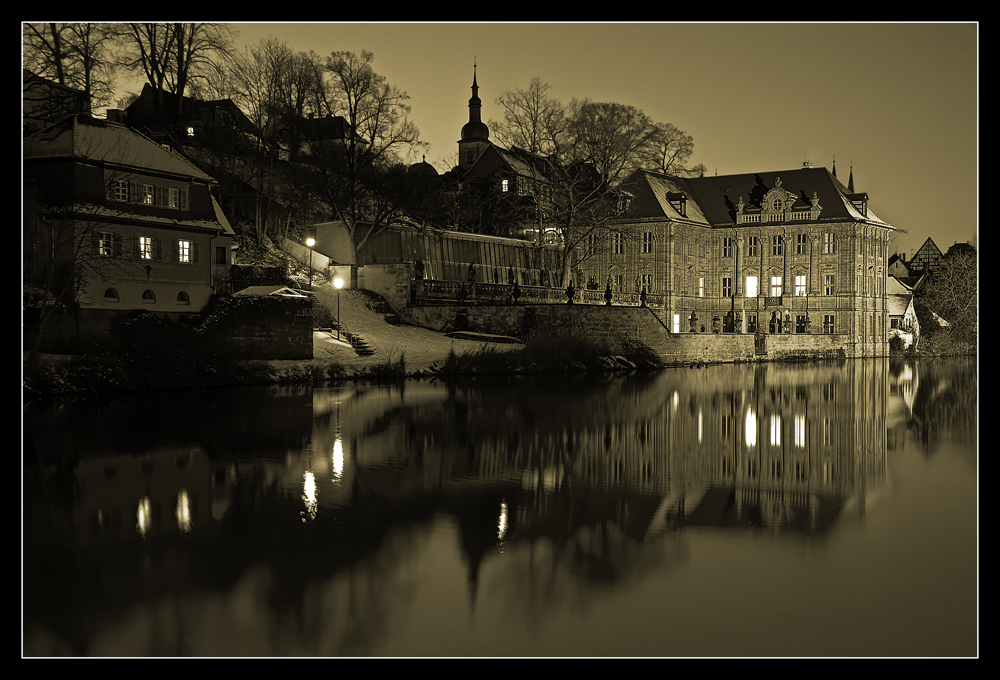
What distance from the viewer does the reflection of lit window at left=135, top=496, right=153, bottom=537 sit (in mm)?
10656

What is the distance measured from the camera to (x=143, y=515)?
11.4 m

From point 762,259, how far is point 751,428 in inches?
2168

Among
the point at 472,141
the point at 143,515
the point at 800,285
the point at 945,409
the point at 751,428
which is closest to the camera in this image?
the point at 143,515

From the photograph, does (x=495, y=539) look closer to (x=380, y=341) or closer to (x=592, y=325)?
(x=380, y=341)

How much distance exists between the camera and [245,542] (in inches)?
389

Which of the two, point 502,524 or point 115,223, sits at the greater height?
point 115,223

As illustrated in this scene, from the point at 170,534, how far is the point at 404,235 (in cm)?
4345

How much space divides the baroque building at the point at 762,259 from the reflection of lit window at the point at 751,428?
4634 centimetres

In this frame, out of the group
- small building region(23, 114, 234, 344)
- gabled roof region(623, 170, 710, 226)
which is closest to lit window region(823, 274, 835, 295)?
gabled roof region(623, 170, 710, 226)

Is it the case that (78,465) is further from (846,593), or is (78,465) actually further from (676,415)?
Answer: (676,415)

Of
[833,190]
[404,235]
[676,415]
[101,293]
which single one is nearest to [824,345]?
[833,190]

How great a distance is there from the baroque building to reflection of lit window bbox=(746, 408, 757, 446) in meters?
46.3

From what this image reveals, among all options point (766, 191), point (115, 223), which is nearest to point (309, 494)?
point (115, 223)

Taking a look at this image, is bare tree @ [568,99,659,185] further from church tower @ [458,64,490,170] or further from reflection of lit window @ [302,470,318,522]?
church tower @ [458,64,490,170]
